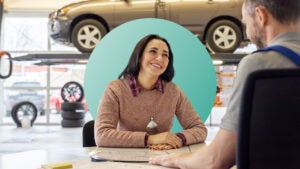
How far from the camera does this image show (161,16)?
569 cm

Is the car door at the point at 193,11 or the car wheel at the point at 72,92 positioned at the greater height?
the car door at the point at 193,11

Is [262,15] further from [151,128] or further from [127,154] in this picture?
[151,128]

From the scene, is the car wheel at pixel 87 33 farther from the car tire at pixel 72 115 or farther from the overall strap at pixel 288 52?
the overall strap at pixel 288 52

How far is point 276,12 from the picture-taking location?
99cm

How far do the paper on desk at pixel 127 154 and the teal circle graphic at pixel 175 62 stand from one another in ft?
3.87

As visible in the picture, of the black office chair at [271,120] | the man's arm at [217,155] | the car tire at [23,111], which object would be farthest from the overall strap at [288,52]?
the car tire at [23,111]

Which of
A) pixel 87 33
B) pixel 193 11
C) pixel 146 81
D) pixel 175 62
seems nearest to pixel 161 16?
pixel 193 11

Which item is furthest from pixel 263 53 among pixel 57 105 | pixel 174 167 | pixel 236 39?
pixel 57 105

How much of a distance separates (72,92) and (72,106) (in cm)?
53

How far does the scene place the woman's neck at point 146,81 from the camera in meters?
2.08

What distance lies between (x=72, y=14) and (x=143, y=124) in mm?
4257

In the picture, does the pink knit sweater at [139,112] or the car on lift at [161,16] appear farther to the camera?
the car on lift at [161,16]

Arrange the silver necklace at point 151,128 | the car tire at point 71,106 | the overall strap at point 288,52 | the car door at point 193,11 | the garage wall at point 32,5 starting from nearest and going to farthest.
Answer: the overall strap at point 288,52
the silver necklace at point 151,128
the car door at point 193,11
the car tire at point 71,106
the garage wall at point 32,5

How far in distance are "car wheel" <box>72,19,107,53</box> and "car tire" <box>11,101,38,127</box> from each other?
139 inches
